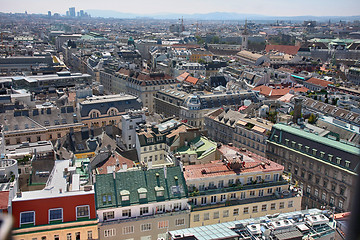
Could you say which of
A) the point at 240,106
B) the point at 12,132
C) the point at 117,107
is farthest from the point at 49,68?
the point at 240,106

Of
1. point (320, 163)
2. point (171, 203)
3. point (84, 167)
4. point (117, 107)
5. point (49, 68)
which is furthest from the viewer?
point (49, 68)

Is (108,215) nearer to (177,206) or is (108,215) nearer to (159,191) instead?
(159,191)

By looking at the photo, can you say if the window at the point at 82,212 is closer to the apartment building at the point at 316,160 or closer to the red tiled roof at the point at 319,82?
the apartment building at the point at 316,160

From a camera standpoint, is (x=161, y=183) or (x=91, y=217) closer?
(x=91, y=217)

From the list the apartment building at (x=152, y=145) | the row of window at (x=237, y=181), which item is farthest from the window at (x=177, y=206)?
the apartment building at (x=152, y=145)

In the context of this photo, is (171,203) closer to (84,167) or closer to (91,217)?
(91,217)

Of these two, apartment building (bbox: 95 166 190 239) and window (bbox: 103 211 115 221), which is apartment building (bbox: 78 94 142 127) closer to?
apartment building (bbox: 95 166 190 239)

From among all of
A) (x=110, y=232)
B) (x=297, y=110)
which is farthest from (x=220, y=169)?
(x=297, y=110)
